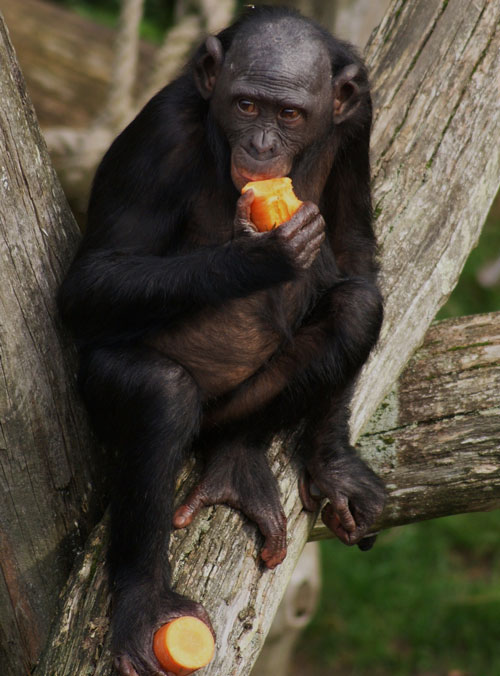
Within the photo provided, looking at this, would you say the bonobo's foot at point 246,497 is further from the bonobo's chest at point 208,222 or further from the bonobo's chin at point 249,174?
the bonobo's chin at point 249,174

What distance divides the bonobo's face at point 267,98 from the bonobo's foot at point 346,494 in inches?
39.4

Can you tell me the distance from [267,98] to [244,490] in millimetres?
1236

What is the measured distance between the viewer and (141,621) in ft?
8.77

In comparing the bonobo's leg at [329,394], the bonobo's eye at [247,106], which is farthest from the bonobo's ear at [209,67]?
the bonobo's leg at [329,394]

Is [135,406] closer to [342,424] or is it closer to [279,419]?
[279,419]

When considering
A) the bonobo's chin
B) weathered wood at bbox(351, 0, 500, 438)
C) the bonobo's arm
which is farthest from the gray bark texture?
the bonobo's chin

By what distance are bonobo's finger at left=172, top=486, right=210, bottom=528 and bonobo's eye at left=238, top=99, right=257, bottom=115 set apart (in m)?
1.20

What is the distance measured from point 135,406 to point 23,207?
689 millimetres

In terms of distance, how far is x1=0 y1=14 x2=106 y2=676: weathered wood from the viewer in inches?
111

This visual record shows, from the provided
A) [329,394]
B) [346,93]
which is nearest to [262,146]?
[346,93]

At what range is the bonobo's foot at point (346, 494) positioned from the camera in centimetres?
318

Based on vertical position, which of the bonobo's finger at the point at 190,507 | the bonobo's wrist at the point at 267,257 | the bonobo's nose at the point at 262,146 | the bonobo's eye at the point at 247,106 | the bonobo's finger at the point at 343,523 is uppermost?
the bonobo's eye at the point at 247,106

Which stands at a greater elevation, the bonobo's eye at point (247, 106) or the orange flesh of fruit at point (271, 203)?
the bonobo's eye at point (247, 106)

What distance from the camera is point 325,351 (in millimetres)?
3141
